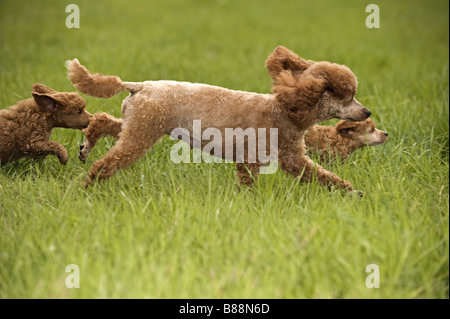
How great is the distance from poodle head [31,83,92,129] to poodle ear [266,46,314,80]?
164cm

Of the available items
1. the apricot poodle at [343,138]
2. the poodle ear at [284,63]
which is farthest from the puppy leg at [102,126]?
the apricot poodle at [343,138]

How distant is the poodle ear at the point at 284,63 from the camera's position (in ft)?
12.0

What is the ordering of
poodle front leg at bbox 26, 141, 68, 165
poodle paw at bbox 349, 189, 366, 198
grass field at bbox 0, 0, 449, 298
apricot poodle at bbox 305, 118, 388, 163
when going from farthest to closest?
1. apricot poodle at bbox 305, 118, 388, 163
2. poodle front leg at bbox 26, 141, 68, 165
3. poodle paw at bbox 349, 189, 366, 198
4. grass field at bbox 0, 0, 449, 298

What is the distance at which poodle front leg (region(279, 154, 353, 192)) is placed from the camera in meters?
3.66

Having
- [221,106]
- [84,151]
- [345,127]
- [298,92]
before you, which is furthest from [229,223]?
[345,127]

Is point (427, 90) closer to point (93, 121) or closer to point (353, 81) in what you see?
point (353, 81)

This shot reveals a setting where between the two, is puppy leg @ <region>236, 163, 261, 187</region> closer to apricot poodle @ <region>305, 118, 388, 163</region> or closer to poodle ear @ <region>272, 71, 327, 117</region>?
poodle ear @ <region>272, 71, 327, 117</region>

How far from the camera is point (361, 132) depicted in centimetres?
455

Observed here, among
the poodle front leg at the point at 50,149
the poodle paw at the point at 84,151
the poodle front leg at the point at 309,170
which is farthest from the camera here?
the poodle front leg at the point at 50,149

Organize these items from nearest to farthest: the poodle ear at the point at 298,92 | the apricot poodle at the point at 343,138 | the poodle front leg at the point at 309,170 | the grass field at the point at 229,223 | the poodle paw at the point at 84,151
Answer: the grass field at the point at 229,223 < the poodle ear at the point at 298,92 < the poodle front leg at the point at 309,170 < the poodle paw at the point at 84,151 < the apricot poodle at the point at 343,138

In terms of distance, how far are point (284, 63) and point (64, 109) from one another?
73.0 inches

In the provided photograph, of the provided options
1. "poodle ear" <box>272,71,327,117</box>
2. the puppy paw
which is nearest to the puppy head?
"poodle ear" <box>272,71,327,117</box>

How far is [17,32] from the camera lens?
10180 mm

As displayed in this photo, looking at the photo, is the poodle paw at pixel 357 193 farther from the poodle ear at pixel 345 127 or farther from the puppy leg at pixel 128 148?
the puppy leg at pixel 128 148
